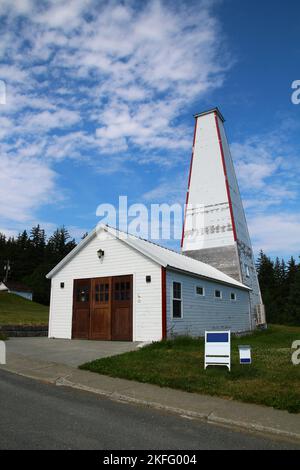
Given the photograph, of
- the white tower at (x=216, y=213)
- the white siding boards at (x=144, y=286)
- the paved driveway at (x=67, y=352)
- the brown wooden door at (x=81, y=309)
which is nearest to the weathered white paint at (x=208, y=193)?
the white tower at (x=216, y=213)

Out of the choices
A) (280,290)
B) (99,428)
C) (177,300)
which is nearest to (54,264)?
(280,290)

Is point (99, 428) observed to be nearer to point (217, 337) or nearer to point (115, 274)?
point (217, 337)

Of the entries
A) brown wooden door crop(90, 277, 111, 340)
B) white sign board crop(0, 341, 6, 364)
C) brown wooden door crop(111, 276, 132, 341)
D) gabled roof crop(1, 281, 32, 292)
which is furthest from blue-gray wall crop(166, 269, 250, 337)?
gabled roof crop(1, 281, 32, 292)

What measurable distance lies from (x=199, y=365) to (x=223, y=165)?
23043 millimetres

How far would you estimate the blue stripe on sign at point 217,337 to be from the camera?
976 cm

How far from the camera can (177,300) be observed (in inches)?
688

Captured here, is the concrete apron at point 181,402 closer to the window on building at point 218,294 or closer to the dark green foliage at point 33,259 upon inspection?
the window on building at point 218,294

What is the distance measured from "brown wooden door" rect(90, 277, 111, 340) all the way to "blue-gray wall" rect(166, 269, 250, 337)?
123 inches

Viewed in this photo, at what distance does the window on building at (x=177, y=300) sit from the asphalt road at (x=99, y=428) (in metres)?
9.83

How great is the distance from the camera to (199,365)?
1034cm

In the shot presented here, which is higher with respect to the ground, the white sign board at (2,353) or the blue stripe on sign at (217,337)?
the blue stripe on sign at (217,337)

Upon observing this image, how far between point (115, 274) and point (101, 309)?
5.94 ft

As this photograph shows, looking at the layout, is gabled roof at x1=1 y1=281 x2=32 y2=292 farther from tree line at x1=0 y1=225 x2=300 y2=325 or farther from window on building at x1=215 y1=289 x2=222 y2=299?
window on building at x1=215 y1=289 x2=222 y2=299
